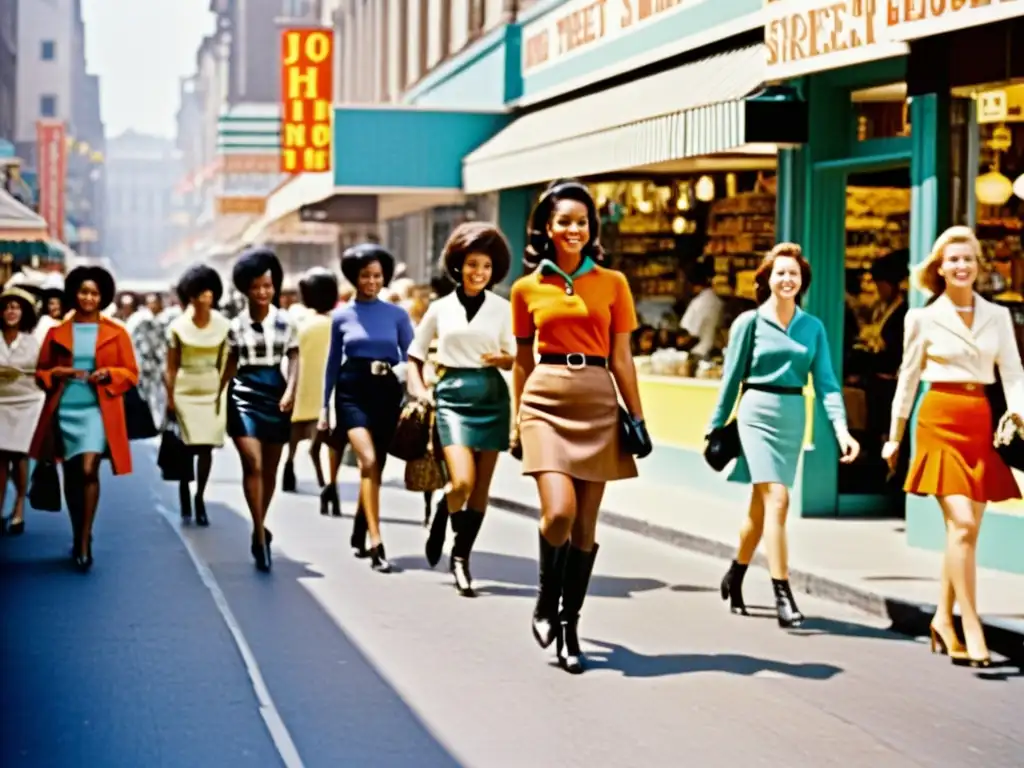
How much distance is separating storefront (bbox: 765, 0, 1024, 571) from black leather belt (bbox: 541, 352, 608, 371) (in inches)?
151

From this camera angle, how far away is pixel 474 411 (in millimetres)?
10977

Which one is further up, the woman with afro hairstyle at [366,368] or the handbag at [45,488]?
the woman with afro hairstyle at [366,368]

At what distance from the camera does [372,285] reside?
40.4ft

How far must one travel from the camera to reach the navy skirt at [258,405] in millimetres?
12055

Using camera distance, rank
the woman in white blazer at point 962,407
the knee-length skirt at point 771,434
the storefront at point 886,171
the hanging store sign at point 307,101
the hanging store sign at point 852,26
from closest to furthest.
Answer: the woman in white blazer at point 962,407, the knee-length skirt at point 771,434, the hanging store sign at point 852,26, the storefront at point 886,171, the hanging store sign at point 307,101

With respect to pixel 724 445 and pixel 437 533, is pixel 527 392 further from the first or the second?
pixel 437 533

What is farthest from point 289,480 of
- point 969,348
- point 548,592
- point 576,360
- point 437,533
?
point 969,348

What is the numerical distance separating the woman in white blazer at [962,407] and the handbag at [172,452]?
6092mm

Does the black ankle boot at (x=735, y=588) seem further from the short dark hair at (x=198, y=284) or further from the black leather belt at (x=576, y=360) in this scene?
the short dark hair at (x=198, y=284)

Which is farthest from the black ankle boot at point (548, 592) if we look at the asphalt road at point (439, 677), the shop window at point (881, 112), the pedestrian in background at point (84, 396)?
the shop window at point (881, 112)

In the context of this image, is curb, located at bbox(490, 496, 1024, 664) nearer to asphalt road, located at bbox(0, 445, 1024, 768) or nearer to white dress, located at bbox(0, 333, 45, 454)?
asphalt road, located at bbox(0, 445, 1024, 768)

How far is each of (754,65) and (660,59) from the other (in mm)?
2743

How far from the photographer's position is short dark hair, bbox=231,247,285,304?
475 inches

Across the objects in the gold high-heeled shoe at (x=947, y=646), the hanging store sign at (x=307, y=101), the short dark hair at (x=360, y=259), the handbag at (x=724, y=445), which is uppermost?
the hanging store sign at (x=307, y=101)
